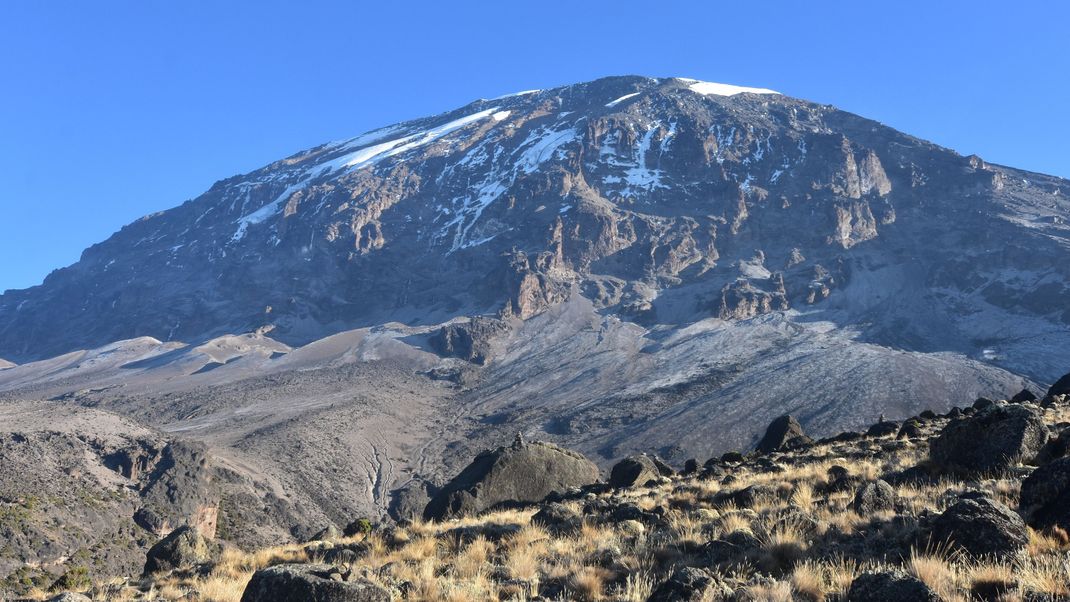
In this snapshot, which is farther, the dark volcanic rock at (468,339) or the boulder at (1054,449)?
the dark volcanic rock at (468,339)

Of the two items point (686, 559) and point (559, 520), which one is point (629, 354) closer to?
point (559, 520)

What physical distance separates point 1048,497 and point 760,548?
328cm

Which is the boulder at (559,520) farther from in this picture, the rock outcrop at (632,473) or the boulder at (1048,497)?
the rock outcrop at (632,473)

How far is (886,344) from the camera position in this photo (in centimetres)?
12925

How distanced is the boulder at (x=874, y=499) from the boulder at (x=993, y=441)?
3.12 m

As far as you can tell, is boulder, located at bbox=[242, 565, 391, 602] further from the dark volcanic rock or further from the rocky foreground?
the dark volcanic rock

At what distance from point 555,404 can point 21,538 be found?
88137 millimetres

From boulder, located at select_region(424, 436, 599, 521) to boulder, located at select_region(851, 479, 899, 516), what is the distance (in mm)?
15769

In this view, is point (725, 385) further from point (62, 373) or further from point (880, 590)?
point (62, 373)

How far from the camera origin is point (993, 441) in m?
12.4

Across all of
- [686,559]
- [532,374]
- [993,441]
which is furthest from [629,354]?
[686,559]

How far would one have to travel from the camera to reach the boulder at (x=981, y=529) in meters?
6.69

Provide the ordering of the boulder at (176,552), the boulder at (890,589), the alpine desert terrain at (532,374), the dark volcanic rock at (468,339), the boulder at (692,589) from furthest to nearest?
the dark volcanic rock at (468,339)
the alpine desert terrain at (532,374)
the boulder at (176,552)
the boulder at (692,589)
the boulder at (890,589)

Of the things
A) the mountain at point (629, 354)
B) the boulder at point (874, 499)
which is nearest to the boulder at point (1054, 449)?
the boulder at point (874, 499)
